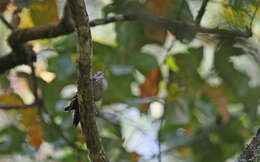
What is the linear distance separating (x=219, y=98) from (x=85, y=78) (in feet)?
6.86

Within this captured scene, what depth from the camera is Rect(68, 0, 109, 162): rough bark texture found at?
1883mm

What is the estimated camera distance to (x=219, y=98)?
3834 millimetres

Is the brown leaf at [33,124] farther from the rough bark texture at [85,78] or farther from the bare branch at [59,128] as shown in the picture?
the rough bark texture at [85,78]

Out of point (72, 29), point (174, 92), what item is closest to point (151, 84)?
point (174, 92)

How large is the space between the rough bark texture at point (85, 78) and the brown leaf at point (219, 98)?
185 cm

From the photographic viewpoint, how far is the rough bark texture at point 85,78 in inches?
74.1

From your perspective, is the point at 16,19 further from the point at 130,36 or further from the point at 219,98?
the point at 219,98

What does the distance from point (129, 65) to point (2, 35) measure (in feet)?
4.81

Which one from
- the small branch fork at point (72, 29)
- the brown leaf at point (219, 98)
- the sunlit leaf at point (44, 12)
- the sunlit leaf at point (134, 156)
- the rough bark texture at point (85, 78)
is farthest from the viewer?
the brown leaf at point (219, 98)

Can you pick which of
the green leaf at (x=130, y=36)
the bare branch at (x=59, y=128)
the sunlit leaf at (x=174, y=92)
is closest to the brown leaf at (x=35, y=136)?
the bare branch at (x=59, y=128)

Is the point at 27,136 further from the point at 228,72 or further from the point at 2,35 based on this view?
the point at 228,72

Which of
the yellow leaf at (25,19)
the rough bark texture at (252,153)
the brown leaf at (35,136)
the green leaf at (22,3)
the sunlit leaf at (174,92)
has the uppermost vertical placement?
the green leaf at (22,3)

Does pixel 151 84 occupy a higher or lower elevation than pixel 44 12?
lower

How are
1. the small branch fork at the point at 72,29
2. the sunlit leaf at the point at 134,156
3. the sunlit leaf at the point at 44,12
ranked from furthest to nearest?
the sunlit leaf at the point at 134,156 < the sunlit leaf at the point at 44,12 < the small branch fork at the point at 72,29
